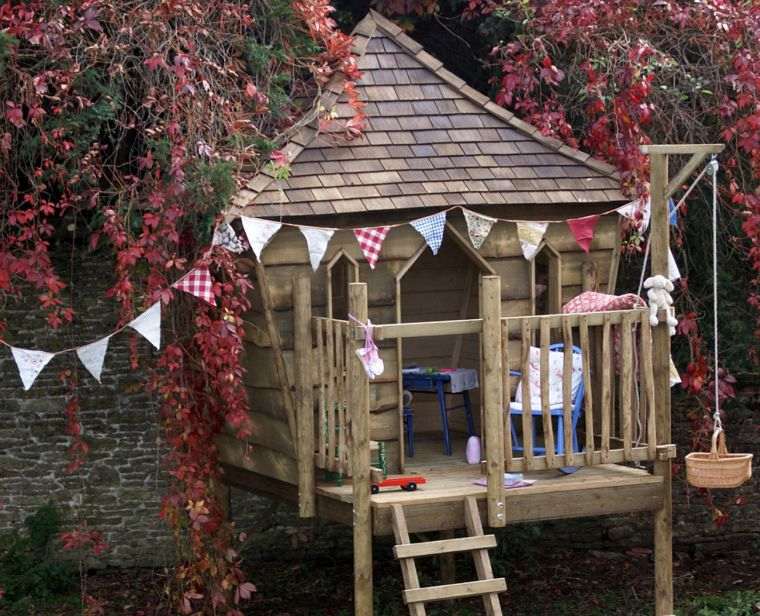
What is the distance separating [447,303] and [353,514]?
2.97m

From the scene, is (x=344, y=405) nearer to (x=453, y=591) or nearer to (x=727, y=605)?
(x=453, y=591)

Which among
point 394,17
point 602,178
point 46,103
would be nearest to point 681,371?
point 602,178

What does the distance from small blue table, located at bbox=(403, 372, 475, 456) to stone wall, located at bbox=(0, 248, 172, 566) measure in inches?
91.0

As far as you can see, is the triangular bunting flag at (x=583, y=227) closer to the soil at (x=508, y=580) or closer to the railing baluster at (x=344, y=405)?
the railing baluster at (x=344, y=405)

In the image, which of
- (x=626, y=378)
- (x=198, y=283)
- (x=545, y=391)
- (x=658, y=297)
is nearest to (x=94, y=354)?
(x=198, y=283)

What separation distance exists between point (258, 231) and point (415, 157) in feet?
4.55

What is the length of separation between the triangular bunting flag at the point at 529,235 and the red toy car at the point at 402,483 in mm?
1729

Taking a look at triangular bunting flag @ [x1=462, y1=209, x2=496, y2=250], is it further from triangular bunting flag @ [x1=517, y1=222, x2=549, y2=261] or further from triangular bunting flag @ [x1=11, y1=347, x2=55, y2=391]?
triangular bunting flag @ [x1=11, y1=347, x2=55, y2=391]

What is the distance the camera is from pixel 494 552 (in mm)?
11641

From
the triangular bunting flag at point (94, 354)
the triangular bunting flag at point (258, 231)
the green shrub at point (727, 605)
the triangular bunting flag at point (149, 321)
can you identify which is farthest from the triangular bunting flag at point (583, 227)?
the triangular bunting flag at point (94, 354)

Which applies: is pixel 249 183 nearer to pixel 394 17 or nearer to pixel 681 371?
pixel 394 17

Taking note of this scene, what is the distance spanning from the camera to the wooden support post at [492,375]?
792cm

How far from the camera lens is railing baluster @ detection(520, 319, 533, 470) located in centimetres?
807

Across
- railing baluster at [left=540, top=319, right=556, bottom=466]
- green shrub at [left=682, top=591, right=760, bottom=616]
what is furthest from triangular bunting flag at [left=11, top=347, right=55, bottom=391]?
green shrub at [left=682, top=591, right=760, bottom=616]
